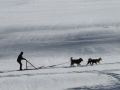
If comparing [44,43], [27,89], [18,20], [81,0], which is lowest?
[27,89]

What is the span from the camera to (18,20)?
55250 mm

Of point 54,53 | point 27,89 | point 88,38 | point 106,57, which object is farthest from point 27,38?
point 27,89

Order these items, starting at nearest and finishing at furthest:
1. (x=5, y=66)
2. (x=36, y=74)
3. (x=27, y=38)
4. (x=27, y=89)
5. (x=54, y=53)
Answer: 1. (x=27, y=89)
2. (x=36, y=74)
3. (x=5, y=66)
4. (x=54, y=53)
5. (x=27, y=38)

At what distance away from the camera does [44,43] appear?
3584cm

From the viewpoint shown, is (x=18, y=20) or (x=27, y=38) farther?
(x=18, y=20)

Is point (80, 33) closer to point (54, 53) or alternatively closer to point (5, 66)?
point (54, 53)

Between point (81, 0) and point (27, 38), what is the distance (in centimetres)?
4558

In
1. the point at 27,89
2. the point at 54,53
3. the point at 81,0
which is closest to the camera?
the point at 27,89

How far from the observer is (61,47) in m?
32.2

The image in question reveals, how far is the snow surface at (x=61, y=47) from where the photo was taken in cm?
1719

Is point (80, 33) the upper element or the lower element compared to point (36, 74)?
upper

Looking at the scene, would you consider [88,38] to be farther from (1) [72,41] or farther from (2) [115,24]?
(2) [115,24]

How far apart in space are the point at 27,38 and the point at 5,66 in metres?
15.1

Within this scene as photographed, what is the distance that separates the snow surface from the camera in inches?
677
